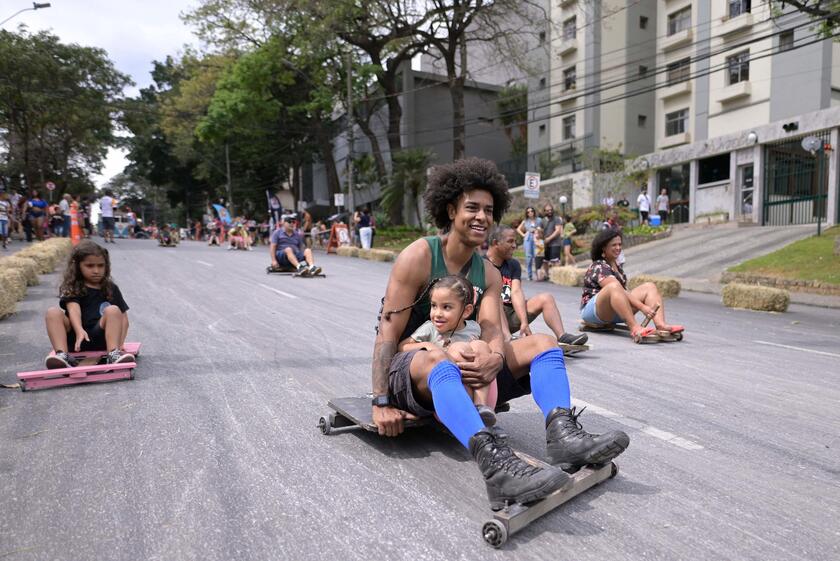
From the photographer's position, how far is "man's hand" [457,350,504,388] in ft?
10.3

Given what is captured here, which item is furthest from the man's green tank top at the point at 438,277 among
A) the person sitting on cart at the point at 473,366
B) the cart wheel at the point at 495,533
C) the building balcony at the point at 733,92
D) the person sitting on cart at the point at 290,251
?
the building balcony at the point at 733,92

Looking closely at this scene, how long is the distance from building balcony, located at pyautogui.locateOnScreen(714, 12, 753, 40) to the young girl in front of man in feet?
104

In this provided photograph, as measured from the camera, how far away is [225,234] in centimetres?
Result: 3288

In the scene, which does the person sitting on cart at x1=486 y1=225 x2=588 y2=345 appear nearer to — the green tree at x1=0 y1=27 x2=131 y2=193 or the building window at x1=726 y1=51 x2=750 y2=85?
the building window at x1=726 y1=51 x2=750 y2=85

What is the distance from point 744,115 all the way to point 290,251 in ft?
81.6

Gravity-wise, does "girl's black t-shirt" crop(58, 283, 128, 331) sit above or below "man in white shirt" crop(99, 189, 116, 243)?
below

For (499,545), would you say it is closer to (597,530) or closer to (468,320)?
(597,530)

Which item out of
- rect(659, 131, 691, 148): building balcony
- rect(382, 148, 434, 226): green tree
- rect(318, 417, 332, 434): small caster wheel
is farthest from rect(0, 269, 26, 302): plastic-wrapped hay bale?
rect(659, 131, 691, 148): building balcony

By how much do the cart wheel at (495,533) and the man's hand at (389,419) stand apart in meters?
0.97

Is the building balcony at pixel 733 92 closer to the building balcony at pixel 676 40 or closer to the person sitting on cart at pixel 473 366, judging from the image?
the building balcony at pixel 676 40

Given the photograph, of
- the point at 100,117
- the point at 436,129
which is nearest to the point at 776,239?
the point at 436,129

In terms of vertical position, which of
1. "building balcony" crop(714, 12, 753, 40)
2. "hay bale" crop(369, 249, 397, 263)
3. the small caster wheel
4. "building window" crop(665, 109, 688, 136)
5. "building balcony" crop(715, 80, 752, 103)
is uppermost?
"building balcony" crop(714, 12, 753, 40)

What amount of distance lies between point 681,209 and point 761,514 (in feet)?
95.1

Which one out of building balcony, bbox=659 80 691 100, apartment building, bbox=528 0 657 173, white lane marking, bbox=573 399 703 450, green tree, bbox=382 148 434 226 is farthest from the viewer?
apartment building, bbox=528 0 657 173
